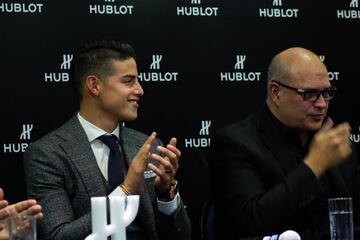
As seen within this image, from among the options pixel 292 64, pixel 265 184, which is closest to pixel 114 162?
pixel 265 184

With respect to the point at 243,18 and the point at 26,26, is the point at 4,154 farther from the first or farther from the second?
the point at 243,18

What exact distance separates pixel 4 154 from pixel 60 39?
66 cm

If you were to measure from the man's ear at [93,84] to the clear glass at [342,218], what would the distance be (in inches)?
59.3

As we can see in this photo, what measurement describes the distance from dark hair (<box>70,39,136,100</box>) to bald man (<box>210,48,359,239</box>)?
24.7 inches

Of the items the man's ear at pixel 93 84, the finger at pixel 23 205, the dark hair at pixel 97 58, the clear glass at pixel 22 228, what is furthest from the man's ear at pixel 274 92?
the clear glass at pixel 22 228

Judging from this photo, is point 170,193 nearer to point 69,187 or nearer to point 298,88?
point 69,187

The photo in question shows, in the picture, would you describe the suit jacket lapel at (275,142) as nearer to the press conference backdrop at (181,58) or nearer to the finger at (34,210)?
the press conference backdrop at (181,58)

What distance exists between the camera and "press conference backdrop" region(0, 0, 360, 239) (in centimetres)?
391

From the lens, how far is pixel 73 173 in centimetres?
340

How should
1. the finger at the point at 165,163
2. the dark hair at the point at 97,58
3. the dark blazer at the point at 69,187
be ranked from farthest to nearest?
the dark hair at the point at 97,58, the dark blazer at the point at 69,187, the finger at the point at 165,163

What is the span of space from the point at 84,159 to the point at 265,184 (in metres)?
0.82

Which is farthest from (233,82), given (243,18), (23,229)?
(23,229)

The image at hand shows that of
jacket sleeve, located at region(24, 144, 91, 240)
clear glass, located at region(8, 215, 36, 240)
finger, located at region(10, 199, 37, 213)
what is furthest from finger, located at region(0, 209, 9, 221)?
clear glass, located at region(8, 215, 36, 240)

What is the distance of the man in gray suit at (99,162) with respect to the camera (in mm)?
3174
